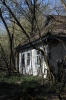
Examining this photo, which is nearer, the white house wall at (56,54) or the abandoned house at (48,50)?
the abandoned house at (48,50)

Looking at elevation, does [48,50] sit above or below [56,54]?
above

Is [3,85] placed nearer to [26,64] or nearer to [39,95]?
[39,95]

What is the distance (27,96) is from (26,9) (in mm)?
23314

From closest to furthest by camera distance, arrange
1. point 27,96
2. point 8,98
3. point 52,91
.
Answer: point 27,96, point 8,98, point 52,91

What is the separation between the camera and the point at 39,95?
39.0 feet

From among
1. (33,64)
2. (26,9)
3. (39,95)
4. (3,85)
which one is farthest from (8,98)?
(26,9)

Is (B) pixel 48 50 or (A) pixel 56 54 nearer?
(A) pixel 56 54

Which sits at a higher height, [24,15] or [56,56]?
[24,15]

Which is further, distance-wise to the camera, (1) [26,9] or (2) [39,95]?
(1) [26,9]

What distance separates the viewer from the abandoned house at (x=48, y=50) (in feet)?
55.8

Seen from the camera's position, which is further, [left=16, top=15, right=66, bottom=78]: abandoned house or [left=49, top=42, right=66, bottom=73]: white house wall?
[left=49, top=42, right=66, bottom=73]: white house wall

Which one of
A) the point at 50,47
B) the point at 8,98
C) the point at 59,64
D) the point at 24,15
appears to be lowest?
the point at 8,98

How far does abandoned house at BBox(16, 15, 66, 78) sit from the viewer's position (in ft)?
55.8

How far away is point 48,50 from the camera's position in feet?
62.4
